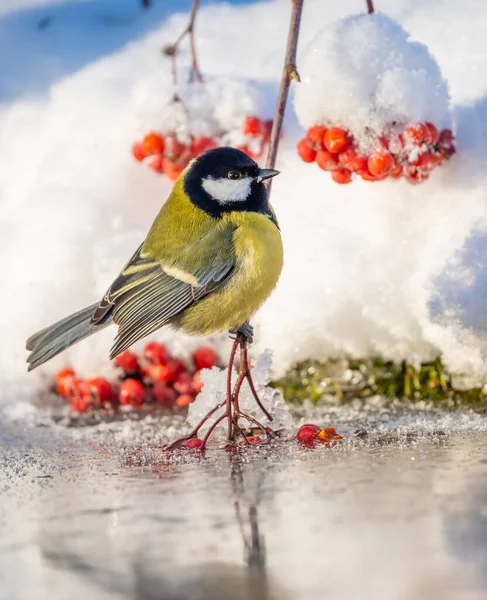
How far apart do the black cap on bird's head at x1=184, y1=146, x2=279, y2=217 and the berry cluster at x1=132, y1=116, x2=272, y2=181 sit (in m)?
0.46

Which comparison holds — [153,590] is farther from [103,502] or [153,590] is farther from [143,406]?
[143,406]

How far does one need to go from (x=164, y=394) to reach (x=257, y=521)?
143 cm

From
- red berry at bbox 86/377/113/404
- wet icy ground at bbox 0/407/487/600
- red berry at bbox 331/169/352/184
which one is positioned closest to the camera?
wet icy ground at bbox 0/407/487/600

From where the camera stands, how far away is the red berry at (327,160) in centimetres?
246

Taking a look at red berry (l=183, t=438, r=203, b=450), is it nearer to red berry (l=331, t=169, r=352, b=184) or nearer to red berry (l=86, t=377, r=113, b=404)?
red berry (l=86, t=377, r=113, b=404)

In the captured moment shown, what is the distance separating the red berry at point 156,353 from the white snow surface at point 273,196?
4 cm

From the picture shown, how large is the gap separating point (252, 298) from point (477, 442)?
2.21ft

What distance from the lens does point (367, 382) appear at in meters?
2.66

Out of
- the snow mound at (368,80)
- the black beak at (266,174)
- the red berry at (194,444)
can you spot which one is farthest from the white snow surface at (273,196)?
the red berry at (194,444)

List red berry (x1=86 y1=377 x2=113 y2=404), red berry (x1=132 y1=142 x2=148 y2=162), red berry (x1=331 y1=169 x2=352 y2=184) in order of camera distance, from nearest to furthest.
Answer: red berry (x1=331 y1=169 x2=352 y2=184), red berry (x1=86 y1=377 x2=113 y2=404), red berry (x1=132 y1=142 x2=148 y2=162)

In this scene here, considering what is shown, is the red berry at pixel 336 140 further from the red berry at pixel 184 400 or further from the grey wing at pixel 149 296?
the red berry at pixel 184 400

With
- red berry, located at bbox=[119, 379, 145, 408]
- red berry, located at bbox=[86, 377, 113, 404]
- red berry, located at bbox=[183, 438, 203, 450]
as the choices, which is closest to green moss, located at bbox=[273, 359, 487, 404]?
red berry, located at bbox=[119, 379, 145, 408]

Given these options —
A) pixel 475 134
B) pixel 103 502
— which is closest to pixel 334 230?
pixel 475 134

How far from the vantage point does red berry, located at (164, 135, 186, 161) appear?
9.34 ft
